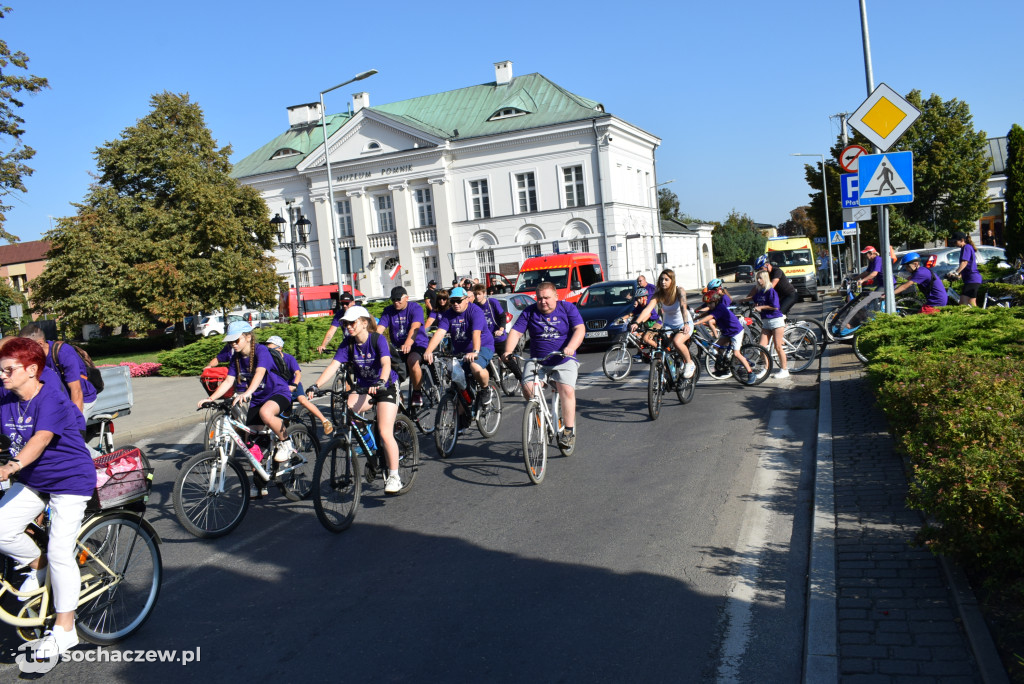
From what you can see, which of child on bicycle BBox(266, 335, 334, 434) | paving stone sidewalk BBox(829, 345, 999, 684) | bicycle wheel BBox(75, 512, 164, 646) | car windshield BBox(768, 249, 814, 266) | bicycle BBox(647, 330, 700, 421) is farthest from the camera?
car windshield BBox(768, 249, 814, 266)

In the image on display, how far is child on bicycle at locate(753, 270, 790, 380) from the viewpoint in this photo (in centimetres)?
1284

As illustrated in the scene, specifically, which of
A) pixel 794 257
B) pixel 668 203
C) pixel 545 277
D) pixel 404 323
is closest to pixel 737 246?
pixel 668 203

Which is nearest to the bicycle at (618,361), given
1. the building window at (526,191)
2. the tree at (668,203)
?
the building window at (526,191)

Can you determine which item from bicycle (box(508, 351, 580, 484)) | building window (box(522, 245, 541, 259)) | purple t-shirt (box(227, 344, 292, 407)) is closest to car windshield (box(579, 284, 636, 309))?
bicycle (box(508, 351, 580, 484))

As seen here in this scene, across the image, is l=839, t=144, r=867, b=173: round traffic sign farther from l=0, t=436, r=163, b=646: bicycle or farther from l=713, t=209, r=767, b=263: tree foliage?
l=713, t=209, r=767, b=263: tree foliage

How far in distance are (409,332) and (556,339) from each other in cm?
282

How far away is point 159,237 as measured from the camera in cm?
3441

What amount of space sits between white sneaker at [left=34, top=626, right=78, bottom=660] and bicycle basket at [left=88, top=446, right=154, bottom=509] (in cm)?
70

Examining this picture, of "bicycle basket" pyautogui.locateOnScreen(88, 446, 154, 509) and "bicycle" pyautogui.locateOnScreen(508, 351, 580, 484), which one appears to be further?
"bicycle" pyautogui.locateOnScreen(508, 351, 580, 484)

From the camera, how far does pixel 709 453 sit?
8539mm

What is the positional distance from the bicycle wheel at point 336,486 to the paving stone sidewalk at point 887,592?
3.64m

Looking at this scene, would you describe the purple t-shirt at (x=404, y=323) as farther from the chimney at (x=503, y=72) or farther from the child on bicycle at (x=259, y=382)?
the chimney at (x=503, y=72)

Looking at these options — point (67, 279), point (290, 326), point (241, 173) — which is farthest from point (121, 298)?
point (241, 173)

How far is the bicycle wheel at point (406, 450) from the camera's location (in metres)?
7.65
